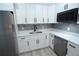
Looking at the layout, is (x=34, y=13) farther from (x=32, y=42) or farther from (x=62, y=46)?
(x=62, y=46)

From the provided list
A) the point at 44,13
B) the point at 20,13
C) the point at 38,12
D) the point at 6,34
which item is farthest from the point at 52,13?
the point at 6,34

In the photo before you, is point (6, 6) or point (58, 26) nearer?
point (6, 6)

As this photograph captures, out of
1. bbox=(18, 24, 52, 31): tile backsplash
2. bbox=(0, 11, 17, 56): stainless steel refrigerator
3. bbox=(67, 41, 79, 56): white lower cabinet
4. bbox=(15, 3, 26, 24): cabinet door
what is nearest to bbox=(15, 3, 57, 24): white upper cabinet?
bbox=(15, 3, 26, 24): cabinet door

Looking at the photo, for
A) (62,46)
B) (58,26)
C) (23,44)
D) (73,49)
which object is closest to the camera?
(73,49)

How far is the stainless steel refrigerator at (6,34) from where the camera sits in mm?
1458

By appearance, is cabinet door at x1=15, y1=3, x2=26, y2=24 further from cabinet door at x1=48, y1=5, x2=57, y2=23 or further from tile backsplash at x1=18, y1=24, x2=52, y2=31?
cabinet door at x1=48, y1=5, x2=57, y2=23

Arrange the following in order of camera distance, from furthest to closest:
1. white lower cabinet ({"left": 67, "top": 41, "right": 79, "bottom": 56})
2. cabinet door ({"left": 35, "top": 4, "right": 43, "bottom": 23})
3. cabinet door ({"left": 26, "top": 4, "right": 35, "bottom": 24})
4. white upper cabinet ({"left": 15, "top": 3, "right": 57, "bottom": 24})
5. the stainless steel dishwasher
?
1. cabinet door ({"left": 35, "top": 4, "right": 43, "bottom": 23})
2. cabinet door ({"left": 26, "top": 4, "right": 35, "bottom": 24})
3. white upper cabinet ({"left": 15, "top": 3, "right": 57, "bottom": 24})
4. the stainless steel dishwasher
5. white lower cabinet ({"left": 67, "top": 41, "right": 79, "bottom": 56})

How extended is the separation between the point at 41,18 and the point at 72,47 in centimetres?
190

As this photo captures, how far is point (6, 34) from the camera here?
1.52m

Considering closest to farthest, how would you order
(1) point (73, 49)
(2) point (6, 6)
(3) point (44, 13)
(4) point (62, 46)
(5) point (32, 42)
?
(1) point (73, 49)
(2) point (6, 6)
(4) point (62, 46)
(5) point (32, 42)
(3) point (44, 13)

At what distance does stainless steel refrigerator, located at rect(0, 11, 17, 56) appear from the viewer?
4.78 ft

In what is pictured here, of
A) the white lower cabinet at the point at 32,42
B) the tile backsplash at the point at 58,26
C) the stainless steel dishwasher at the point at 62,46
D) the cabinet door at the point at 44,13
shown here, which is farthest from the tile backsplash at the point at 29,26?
the stainless steel dishwasher at the point at 62,46

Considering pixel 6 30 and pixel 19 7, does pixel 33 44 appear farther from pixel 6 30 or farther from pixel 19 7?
pixel 19 7

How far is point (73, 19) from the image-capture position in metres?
1.65
